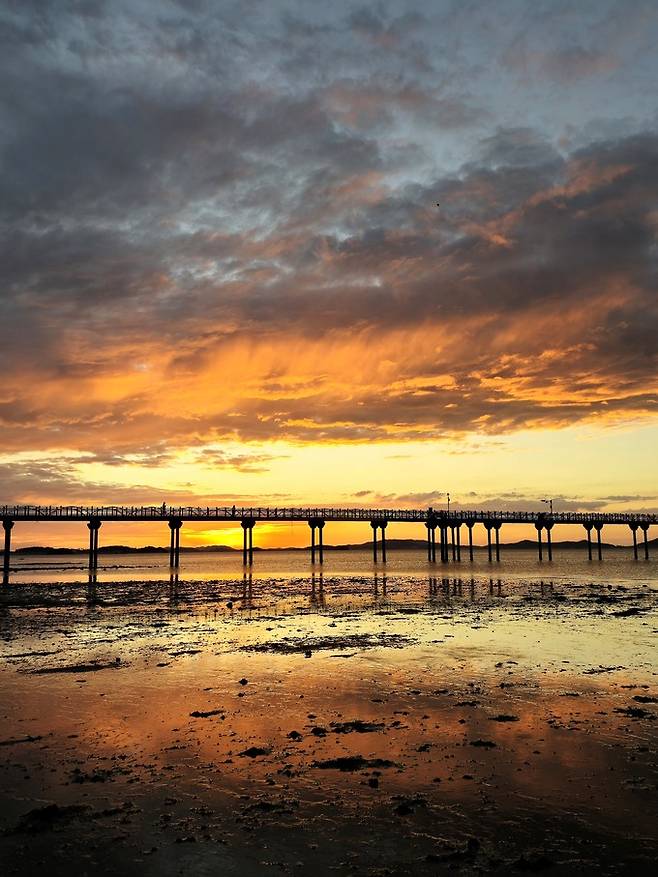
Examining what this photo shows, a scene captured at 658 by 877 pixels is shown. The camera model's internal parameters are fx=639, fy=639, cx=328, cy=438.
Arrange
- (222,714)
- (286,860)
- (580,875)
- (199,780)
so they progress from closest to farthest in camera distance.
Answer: (580,875)
(286,860)
(199,780)
(222,714)

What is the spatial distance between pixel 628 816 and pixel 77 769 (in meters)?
8.47

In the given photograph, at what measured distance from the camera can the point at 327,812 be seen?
29.2 ft

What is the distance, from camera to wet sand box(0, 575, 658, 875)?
782cm

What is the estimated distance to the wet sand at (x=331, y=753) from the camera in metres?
7.82

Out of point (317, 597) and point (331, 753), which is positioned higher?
point (331, 753)

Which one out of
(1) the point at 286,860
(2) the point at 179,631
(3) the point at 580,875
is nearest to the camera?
(3) the point at 580,875

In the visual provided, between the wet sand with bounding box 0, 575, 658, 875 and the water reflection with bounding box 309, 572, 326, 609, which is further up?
the wet sand with bounding box 0, 575, 658, 875

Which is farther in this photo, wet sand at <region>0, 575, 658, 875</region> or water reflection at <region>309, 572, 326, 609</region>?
water reflection at <region>309, 572, 326, 609</region>

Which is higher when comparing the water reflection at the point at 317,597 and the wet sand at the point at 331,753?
the wet sand at the point at 331,753

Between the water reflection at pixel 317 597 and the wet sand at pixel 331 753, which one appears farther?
the water reflection at pixel 317 597

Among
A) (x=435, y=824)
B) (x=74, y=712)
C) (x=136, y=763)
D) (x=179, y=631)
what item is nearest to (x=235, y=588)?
(x=179, y=631)

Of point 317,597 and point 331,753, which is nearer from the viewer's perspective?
point 331,753

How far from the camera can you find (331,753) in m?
11.2

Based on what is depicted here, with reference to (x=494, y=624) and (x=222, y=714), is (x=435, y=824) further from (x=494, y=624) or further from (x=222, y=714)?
(x=494, y=624)
